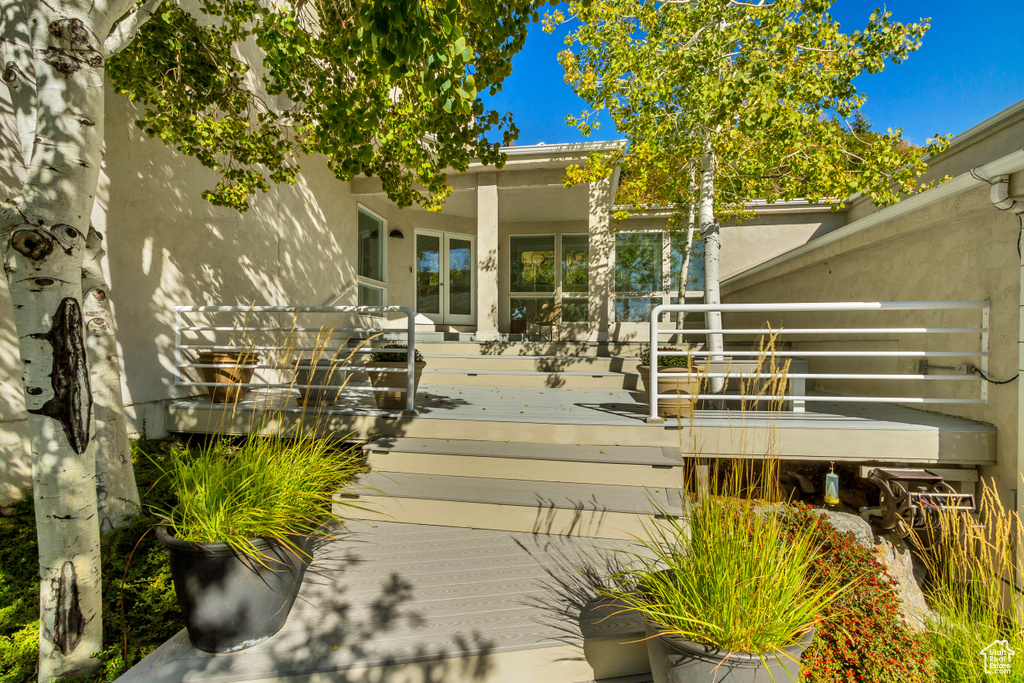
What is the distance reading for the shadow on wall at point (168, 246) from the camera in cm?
383

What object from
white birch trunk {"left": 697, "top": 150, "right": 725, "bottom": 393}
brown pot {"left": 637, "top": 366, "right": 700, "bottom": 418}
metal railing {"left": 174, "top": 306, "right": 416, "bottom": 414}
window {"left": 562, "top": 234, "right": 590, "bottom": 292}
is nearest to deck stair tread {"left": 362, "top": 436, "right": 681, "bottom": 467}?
metal railing {"left": 174, "top": 306, "right": 416, "bottom": 414}

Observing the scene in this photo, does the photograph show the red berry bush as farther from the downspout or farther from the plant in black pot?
the plant in black pot

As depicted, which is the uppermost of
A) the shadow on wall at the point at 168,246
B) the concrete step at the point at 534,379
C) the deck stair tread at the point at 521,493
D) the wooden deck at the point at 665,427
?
the shadow on wall at the point at 168,246

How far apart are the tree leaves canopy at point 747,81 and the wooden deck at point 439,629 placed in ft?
12.8

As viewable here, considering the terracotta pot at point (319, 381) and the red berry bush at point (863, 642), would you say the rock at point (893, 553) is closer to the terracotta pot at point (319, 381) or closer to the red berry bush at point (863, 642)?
the red berry bush at point (863, 642)

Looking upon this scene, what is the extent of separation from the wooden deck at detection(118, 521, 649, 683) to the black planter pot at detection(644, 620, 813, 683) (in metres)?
0.34

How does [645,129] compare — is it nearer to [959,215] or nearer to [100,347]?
[959,215]

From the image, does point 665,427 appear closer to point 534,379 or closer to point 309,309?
point 534,379

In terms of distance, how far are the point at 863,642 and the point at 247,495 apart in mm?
2828

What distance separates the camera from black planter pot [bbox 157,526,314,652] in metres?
1.81

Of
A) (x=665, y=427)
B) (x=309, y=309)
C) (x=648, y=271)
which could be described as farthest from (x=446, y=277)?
(x=665, y=427)

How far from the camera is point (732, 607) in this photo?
4.98 feet

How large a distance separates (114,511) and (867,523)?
5.06 metres

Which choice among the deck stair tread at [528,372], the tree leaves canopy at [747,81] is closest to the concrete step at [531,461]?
the deck stair tread at [528,372]
